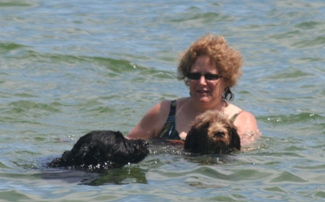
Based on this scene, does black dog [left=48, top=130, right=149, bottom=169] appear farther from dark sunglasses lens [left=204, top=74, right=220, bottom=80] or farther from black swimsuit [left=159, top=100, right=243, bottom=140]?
dark sunglasses lens [left=204, top=74, right=220, bottom=80]

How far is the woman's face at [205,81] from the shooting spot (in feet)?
27.9

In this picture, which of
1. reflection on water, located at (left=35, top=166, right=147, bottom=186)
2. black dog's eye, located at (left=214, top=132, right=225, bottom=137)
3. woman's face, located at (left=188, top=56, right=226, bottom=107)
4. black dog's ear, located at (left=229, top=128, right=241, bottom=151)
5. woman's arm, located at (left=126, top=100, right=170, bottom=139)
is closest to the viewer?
reflection on water, located at (left=35, top=166, right=147, bottom=186)

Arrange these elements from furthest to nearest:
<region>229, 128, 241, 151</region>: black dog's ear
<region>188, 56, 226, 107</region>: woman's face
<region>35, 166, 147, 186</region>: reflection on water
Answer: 1. <region>188, 56, 226, 107</region>: woman's face
2. <region>229, 128, 241, 151</region>: black dog's ear
3. <region>35, 166, 147, 186</region>: reflection on water

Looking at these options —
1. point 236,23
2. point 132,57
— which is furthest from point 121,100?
point 236,23

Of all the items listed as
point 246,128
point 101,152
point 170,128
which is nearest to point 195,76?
point 170,128

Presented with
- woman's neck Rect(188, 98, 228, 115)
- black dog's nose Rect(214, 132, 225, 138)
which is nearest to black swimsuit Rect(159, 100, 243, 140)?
woman's neck Rect(188, 98, 228, 115)

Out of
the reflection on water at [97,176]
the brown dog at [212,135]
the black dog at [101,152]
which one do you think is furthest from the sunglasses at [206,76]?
the reflection on water at [97,176]

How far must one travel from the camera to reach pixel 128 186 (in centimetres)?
736

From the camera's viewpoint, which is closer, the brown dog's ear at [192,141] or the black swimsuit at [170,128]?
the brown dog's ear at [192,141]

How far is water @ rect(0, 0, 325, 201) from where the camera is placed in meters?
7.44

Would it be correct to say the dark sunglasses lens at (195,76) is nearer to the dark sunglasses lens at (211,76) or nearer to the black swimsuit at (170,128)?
the dark sunglasses lens at (211,76)

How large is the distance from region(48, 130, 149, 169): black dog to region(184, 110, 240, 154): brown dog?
566mm

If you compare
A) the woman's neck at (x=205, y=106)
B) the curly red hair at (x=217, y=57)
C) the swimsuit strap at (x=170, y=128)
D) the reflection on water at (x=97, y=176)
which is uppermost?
the curly red hair at (x=217, y=57)

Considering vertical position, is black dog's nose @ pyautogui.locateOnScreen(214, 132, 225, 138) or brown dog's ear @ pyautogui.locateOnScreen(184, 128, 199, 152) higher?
black dog's nose @ pyautogui.locateOnScreen(214, 132, 225, 138)
